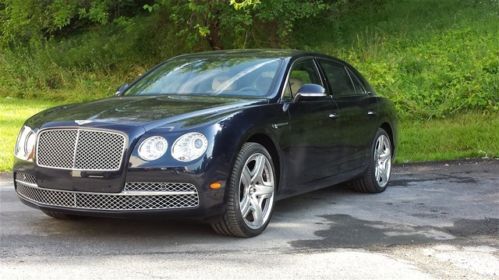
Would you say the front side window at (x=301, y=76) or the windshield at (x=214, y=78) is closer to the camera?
the windshield at (x=214, y=78)

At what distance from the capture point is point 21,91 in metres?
18.8

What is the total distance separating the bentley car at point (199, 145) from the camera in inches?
206

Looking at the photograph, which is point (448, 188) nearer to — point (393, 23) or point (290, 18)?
point (290, 18)

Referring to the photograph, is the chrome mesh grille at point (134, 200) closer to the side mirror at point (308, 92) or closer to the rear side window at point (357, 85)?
the side mirror at point (308, 92)

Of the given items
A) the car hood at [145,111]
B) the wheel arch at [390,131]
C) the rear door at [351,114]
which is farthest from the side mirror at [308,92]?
the wheel arch at [390,131]

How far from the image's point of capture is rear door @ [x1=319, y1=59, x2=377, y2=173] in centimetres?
720

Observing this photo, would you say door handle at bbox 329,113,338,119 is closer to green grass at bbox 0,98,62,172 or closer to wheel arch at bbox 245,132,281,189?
wheel arch at bbox 245,132,281,189

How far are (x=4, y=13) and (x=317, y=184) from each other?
63.8 ft

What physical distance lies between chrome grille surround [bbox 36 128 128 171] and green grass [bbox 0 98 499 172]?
422 centimetres

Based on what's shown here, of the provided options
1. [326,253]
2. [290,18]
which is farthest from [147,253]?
[290,18]

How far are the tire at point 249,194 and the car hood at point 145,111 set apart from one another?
1.37ft

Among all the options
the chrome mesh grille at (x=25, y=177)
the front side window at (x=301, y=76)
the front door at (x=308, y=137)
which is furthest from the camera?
the front side window at (x=301, y=76)

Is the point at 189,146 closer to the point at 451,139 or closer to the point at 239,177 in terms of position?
the point at 239,177

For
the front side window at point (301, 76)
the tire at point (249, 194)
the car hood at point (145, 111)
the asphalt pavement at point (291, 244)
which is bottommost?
the asphalt pavement at point (291, 244)
